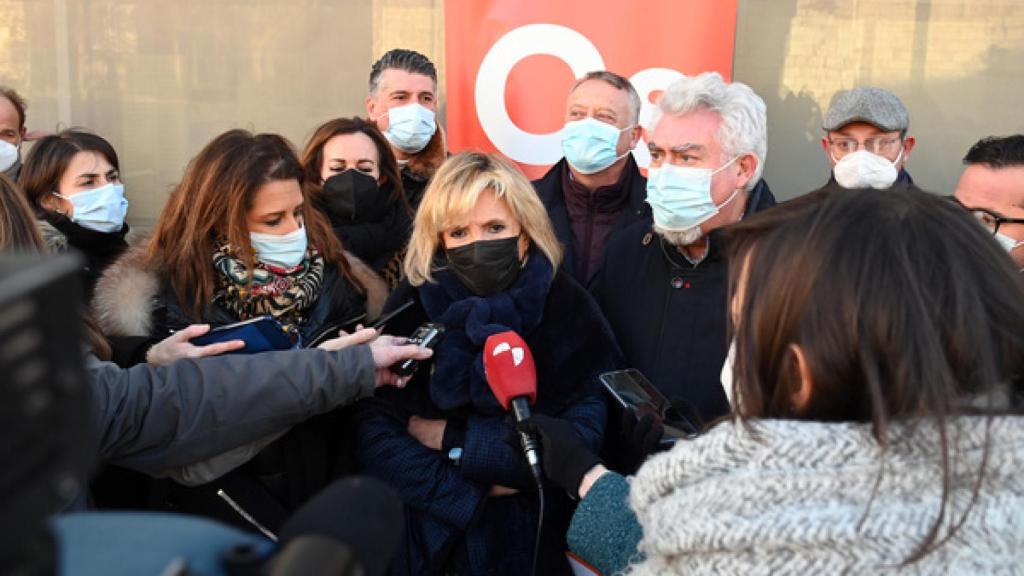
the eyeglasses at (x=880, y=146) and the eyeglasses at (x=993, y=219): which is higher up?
the eyeglasses at (x=880, y=146)

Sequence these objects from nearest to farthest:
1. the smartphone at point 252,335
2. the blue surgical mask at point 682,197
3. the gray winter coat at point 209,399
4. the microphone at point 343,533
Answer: the microphone at point 343,533
the gray winter coat at point 209,399
the smartphone at point 252,335
the blue surgical mask at point 682,197

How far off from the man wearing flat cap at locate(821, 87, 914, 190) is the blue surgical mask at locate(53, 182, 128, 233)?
2.82 metres

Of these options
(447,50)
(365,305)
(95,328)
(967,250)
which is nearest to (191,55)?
(447,50)

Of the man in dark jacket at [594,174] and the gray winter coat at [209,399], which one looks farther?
the man in dark jacket at [594,174]

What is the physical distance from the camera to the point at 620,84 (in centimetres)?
388

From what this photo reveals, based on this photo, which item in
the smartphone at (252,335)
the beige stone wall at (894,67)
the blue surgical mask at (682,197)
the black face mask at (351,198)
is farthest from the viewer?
the beige stone wall at (894,67)

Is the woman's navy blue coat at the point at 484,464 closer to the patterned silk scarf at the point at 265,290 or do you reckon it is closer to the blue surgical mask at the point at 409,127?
the patterned silk scarf at the point at 265,290

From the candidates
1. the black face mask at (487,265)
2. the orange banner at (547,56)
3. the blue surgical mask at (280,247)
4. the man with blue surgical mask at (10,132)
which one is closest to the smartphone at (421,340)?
the black face mask at (487,265)

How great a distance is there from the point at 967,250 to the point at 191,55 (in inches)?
194

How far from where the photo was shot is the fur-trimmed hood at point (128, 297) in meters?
2.50

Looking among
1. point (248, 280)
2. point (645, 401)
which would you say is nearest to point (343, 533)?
point (645, 401)

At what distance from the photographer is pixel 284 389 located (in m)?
2.19

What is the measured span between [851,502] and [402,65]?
135 inches

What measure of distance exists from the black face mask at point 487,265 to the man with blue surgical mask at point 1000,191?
4.93 ft
